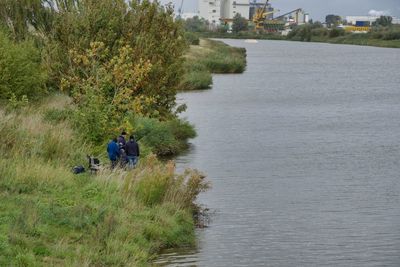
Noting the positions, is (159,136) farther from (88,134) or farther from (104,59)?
(88,134)

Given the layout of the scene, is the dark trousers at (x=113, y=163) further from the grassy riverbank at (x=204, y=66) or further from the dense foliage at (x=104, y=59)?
the grassy riverbank at (x=204, y=66)

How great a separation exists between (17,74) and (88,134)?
22.5 feet

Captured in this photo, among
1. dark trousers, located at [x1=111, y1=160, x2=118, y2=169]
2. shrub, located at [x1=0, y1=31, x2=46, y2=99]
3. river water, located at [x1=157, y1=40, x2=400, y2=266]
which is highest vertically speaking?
shrub, located at [x1=0, y1=31, x2=46, y2=99]

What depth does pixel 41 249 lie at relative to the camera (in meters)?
15.3

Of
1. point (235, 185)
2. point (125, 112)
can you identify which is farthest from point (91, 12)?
point (235, 185)

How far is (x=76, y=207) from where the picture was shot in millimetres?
17984

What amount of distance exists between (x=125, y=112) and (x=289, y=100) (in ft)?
112

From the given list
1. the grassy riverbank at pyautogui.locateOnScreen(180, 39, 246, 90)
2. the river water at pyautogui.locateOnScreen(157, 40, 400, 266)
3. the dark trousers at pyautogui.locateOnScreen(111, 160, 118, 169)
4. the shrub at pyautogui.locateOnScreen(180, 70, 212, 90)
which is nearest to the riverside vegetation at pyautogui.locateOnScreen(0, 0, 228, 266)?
the dark trousers at pyautogui.locateOnScreen(111, 160, 118, 169)

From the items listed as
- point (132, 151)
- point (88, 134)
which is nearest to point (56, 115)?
point (88, 134)

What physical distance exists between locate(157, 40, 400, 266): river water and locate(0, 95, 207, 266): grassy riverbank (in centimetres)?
105

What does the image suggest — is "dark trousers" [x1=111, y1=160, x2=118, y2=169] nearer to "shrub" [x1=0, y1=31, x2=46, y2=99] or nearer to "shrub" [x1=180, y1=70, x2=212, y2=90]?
"shrub" [x1=0, y1=31, x2=46, y2=99]

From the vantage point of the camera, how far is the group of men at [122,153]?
2342cm

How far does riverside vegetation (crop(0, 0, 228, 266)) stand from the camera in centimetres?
1661

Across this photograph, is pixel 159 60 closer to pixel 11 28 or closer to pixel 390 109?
pixel 11 28
